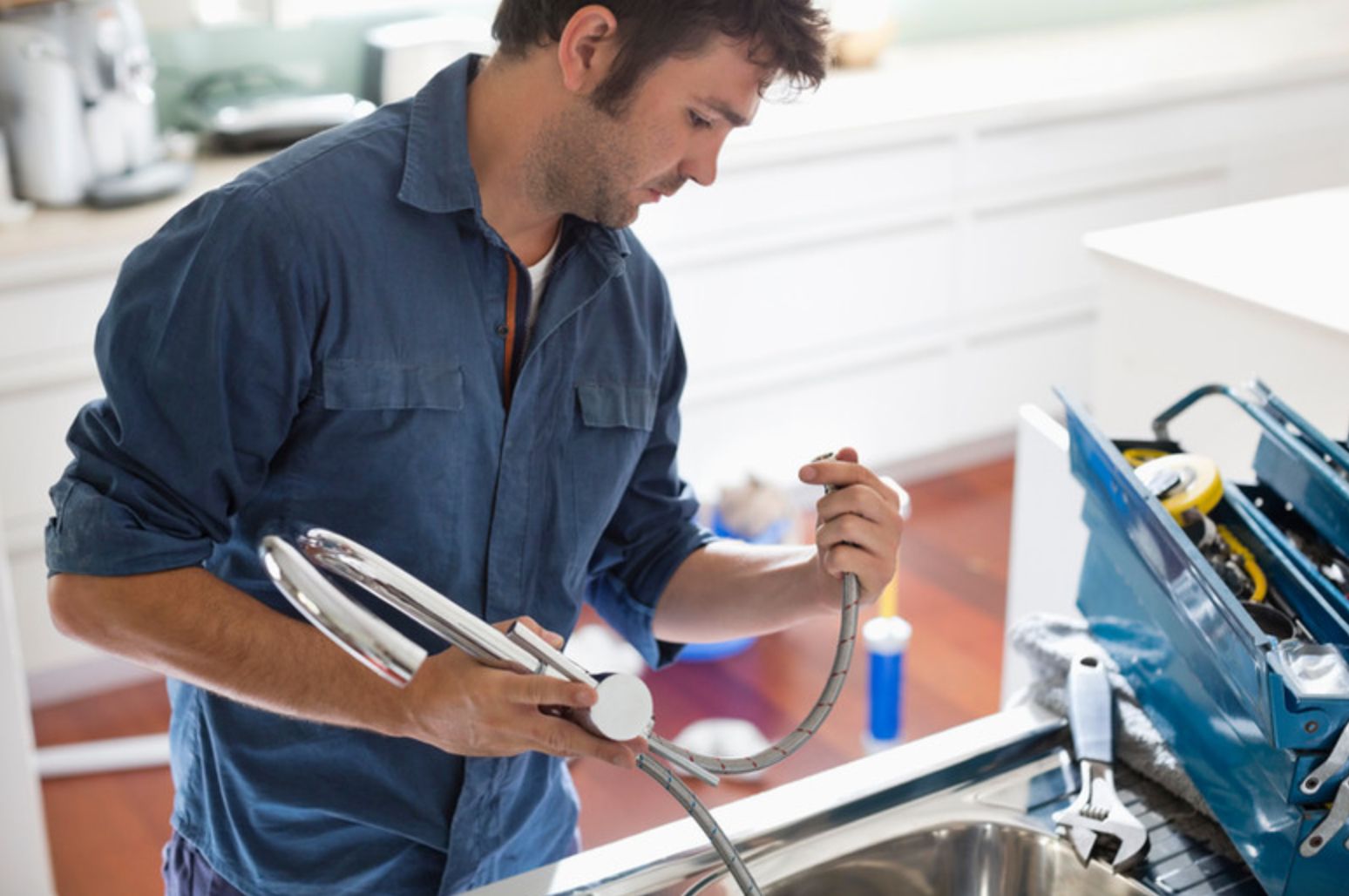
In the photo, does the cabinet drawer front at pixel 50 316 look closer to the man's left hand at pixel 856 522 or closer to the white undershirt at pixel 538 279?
the white undershirt at pixel 538 279

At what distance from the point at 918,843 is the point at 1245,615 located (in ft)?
0.97

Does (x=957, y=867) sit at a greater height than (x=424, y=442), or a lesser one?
lesser

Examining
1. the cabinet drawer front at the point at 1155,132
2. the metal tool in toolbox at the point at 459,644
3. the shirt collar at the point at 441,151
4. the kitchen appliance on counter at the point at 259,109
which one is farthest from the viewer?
the cabinet drawer front at the point at 1155,132

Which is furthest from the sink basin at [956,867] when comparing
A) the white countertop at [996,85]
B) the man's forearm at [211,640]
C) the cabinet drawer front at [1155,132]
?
the cabinet drawer front at [1155,132]

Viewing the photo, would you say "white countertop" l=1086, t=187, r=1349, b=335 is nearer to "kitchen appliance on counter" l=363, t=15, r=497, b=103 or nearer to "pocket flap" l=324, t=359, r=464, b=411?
"pocket flap" l=324, t=359, r=464, b=411

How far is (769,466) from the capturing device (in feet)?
11.0

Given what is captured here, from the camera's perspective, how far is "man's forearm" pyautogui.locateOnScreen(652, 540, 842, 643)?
3.98 ft

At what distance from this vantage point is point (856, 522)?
1083 millimetres

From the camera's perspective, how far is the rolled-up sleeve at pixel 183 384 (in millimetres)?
996

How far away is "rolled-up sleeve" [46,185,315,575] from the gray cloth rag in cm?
63

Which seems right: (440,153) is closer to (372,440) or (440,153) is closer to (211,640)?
(372,440)

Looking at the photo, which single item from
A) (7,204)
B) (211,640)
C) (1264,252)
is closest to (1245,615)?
(211,640)

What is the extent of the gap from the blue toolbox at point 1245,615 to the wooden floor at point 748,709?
55.2 inches

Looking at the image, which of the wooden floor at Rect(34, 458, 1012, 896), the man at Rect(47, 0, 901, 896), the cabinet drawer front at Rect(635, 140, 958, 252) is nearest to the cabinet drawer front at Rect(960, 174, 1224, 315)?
the cabinet drawer front at Rect(635, 140, 958, 252)
